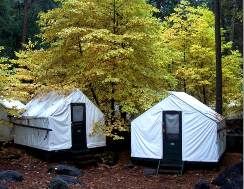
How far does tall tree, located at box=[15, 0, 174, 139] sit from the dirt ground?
1.74 meters

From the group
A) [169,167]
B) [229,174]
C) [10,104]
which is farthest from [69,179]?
[10,104]

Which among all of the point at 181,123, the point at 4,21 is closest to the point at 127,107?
the point at 181,123

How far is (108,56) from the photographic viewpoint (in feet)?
55.1

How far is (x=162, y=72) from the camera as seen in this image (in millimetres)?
18484

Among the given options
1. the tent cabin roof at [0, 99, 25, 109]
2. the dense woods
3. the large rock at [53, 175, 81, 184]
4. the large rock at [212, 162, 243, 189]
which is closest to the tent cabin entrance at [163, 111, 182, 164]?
the dense woods

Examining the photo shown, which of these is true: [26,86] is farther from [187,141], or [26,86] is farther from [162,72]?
[187,141]

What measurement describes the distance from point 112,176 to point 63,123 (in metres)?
3.23

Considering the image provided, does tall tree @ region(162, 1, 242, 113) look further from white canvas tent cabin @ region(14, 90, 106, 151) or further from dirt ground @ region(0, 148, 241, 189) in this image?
white canvas tent cabin @ region(14, 90, 106, 151)

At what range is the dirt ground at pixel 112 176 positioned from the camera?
13.8 meters

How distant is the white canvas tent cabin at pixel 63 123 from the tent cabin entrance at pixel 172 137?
3.06m

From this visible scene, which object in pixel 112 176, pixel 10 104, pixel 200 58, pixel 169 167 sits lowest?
pixel 112 176

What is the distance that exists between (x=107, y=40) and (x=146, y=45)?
1.91 m

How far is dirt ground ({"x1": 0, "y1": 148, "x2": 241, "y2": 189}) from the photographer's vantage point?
13766 mm

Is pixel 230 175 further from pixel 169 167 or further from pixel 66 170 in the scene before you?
pixel 66 170
